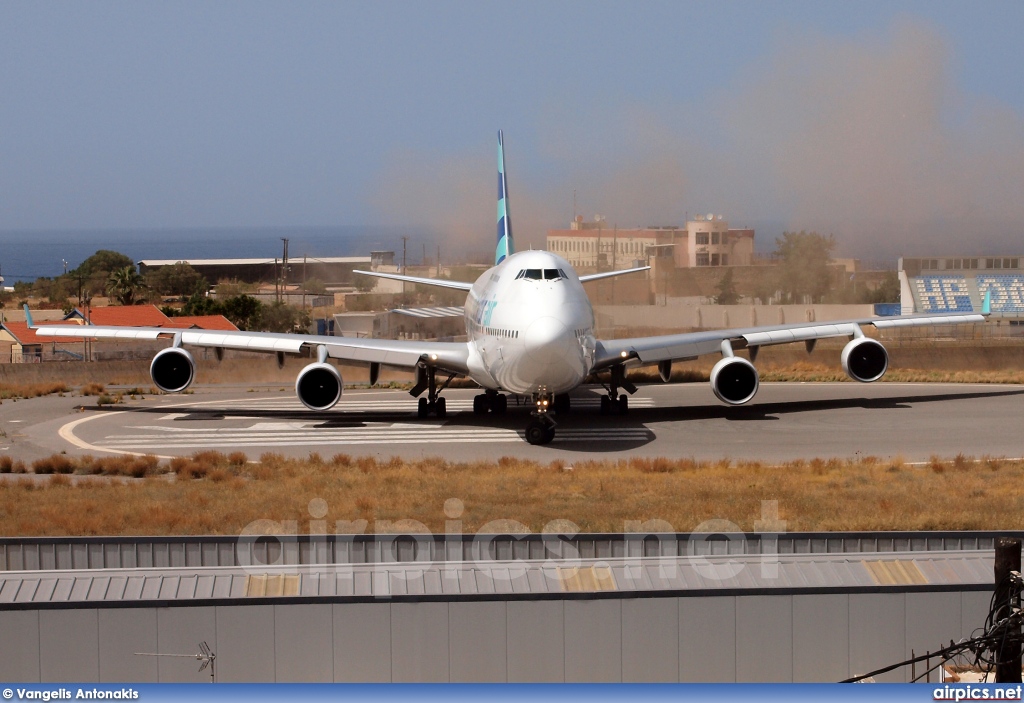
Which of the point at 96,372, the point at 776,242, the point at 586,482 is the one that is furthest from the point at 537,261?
the point at 776,242

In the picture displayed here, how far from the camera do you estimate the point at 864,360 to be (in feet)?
130

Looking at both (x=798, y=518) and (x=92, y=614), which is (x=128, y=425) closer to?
(x=798, y=518)

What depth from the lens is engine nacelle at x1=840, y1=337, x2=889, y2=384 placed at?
129ft

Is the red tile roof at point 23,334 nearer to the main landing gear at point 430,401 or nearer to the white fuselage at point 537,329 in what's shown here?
the main landing gear at point 430,401

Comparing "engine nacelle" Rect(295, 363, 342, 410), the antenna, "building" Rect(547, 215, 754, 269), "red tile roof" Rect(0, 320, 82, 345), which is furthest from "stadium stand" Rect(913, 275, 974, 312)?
the antenna

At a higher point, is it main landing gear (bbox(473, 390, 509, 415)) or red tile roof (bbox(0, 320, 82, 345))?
red tile roof (bbox(0, 320, 82, 345))

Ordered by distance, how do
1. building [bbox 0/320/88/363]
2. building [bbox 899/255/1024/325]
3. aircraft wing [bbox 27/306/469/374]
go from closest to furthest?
aircraft wing [bbox 27/306/469/374] → building [bbox 0/320/88/363] → building [bbox 899/255/1024/325]

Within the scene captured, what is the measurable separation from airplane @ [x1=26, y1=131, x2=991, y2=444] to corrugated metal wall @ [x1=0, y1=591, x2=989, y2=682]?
1878 centimetres

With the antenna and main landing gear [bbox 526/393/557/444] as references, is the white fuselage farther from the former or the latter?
the antenna

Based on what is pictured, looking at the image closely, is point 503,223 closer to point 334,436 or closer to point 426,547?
point 334,436

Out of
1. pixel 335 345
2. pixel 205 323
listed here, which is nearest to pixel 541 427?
pixel 335 345

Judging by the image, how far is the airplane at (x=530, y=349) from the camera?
3178 cm

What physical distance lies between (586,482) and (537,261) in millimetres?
8165

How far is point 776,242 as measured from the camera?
9981cm
